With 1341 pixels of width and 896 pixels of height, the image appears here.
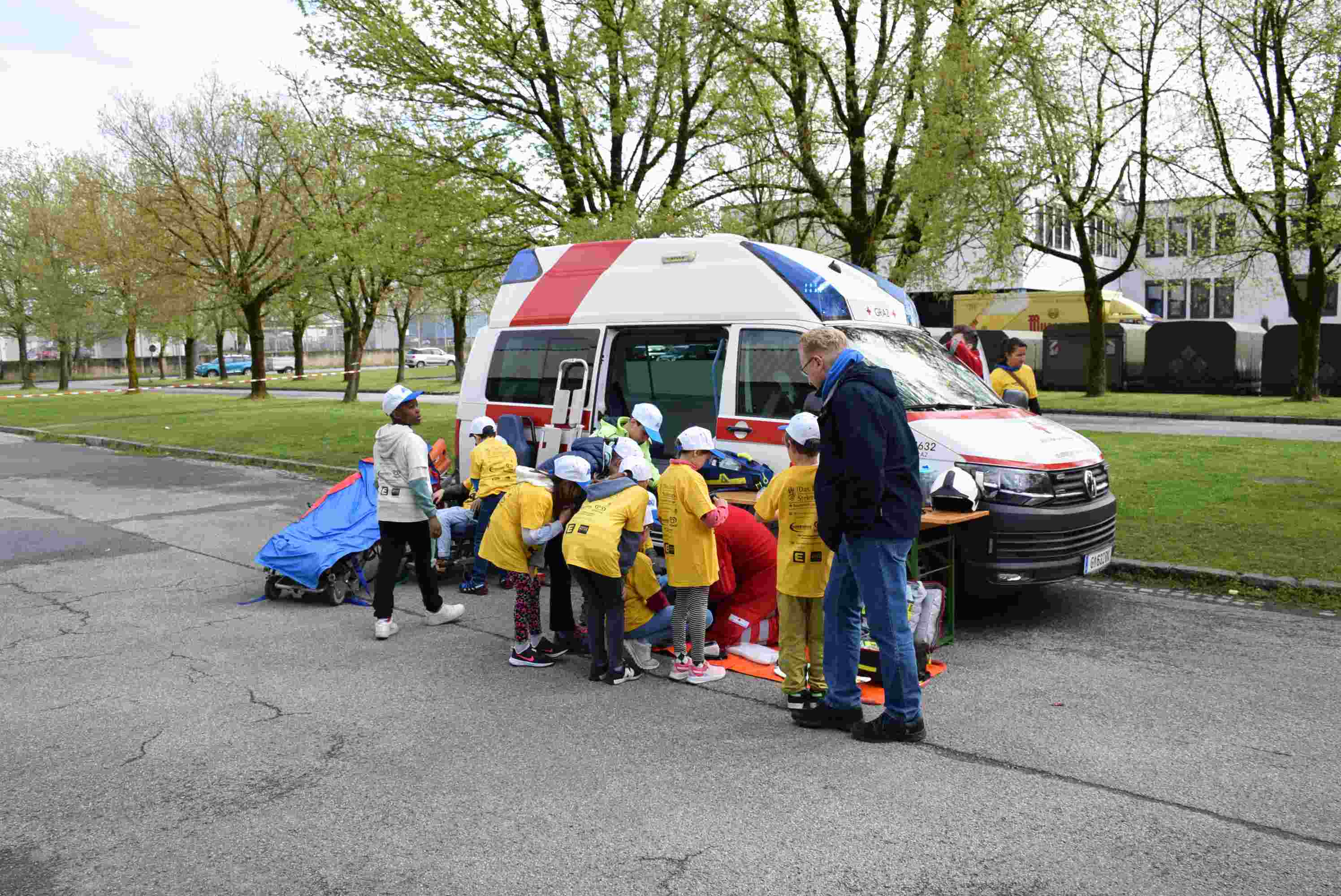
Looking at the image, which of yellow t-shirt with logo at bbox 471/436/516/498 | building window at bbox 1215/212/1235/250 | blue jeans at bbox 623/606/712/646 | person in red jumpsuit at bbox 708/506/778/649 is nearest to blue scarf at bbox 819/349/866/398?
person in red jumpsuit at bbox 708/506/778/649

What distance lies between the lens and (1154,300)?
5938cm

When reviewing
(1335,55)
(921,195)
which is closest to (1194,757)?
(921,195)

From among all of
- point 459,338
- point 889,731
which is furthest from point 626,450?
point 459,338

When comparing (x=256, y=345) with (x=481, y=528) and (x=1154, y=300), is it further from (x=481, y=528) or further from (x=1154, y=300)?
(x=1154, y=300)

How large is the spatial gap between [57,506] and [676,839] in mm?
11950

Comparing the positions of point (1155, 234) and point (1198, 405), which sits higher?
point (1155, 234)

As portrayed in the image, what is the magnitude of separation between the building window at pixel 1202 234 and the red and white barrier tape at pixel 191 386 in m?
23.1

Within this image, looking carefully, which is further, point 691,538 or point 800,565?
point 691,538

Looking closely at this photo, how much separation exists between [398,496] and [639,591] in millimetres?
1905

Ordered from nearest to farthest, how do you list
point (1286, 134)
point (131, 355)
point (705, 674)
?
point (705, 674) < point (1286, 134) < point (131, 355)

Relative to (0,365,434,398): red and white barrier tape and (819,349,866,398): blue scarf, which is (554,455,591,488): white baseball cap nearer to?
(819,349,866,398): blue scarf

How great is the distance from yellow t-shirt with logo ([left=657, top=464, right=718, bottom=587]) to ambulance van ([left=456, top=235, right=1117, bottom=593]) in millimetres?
1657

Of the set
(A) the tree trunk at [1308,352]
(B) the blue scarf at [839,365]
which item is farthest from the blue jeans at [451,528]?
(A) the tree trunk at [1308,352]

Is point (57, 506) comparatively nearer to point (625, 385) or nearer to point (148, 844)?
point (625, 385)
